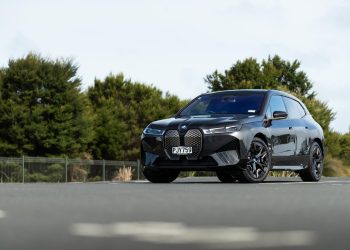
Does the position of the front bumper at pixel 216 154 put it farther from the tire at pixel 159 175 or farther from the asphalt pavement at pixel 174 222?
the asphalt pavement at pixel 174 222

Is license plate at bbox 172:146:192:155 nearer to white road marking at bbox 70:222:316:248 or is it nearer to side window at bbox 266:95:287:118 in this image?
side window at bbox 266:95:287:118

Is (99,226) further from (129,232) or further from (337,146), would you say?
(337,146)

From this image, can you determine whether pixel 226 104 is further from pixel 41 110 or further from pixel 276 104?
pixel 41 110

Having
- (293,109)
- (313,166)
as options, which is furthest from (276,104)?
(313,166)

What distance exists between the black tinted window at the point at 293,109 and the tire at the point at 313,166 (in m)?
0.66

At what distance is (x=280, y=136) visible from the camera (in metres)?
13.8

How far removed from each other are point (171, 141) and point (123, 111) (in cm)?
3771

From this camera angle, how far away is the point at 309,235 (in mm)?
4680

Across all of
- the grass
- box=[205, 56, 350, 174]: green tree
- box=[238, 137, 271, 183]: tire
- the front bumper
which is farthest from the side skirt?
box=[205, 56, 350, 174]: green tree

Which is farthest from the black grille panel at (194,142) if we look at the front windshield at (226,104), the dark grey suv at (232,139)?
the front windshield at (226,104)

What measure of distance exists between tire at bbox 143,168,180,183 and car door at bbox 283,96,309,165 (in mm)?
2306

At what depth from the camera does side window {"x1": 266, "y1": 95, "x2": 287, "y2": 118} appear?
13.8 m

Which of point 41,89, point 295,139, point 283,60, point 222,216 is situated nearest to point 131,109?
point 41,89

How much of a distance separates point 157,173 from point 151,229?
8718 millimetres
